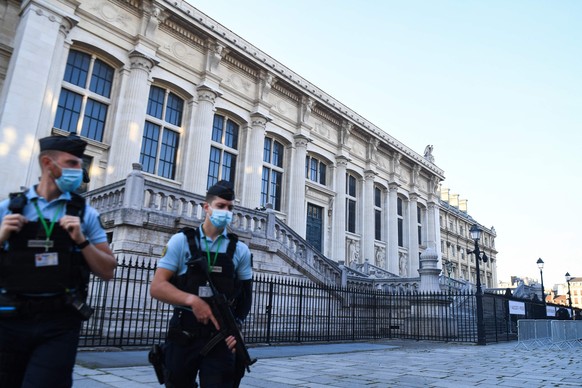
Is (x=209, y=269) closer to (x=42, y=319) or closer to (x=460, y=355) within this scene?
(x=42, y=319)

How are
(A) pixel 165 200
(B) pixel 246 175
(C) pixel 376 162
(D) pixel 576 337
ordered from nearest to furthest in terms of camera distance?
(A) pixel 165 200 < (D) pixel 576 337 < (B) pixel 246 175 < (C) pixel 376 162

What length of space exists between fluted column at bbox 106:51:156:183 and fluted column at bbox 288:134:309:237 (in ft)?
37.3

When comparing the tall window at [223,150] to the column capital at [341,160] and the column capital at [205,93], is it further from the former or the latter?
the column capital at [341,160]

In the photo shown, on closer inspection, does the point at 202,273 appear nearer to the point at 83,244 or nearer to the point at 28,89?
the point at 83,244

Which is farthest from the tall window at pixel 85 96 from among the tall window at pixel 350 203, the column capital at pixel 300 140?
the tall window at pixel 350 203

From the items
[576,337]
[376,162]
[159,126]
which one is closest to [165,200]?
[159,126]

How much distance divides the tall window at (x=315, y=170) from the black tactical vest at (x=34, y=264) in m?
29.1

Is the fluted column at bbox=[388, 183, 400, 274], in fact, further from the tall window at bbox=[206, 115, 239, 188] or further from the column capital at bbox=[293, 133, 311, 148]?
the tall window at bbox=[206, 115, 239, 188]

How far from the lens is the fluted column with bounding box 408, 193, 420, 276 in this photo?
41188 mm

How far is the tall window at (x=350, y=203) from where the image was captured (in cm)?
3484

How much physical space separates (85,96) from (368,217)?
23371 mm

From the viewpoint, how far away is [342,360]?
9484 millimetres

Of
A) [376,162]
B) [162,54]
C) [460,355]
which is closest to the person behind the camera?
[460,355]

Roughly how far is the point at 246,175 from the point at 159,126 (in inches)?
232
